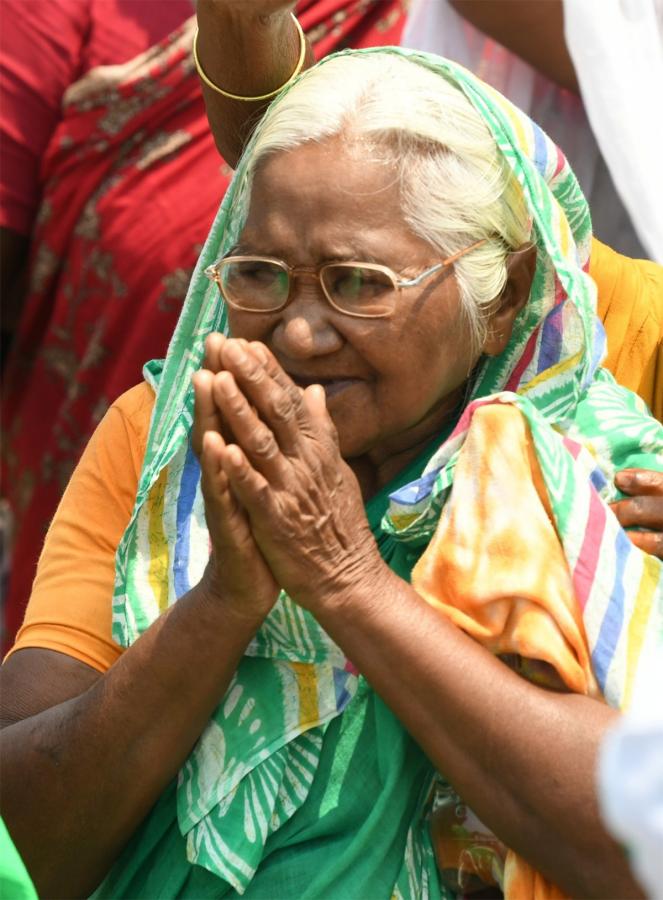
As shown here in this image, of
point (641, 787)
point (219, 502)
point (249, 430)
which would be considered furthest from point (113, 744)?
point (641, 787)

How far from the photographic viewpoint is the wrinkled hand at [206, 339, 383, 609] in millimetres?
2270

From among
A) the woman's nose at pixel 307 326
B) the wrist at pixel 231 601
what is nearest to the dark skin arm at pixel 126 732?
the wrist at pixel 231 601

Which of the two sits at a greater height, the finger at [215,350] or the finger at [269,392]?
the finger at [215,350]

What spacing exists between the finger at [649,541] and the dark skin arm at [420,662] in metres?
0.30

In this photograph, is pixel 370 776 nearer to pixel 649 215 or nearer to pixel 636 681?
pixel 636 681

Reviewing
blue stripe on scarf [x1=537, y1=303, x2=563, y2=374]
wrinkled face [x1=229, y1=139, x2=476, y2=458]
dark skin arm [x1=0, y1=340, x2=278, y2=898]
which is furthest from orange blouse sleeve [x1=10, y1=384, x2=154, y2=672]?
blue stripe on scarf [x1=537, y1=303, x2=563, y2=374]

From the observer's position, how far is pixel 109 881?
264 centimetres

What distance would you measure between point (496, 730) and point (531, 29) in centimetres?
198

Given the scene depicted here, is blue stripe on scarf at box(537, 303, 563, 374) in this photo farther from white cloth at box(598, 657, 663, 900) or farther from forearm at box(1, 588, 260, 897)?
white cloth at box(598, 657, 663, 900)

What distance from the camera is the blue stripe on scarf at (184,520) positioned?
8.73 feet

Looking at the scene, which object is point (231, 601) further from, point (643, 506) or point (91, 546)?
point (643, 506)

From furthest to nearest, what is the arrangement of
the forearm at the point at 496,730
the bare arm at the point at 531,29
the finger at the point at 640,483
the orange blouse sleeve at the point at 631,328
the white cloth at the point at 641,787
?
the bare arm at the point at 531,29 → the orange blouse sleeve at the point at 631,328 → the finger at the point at 640,483 → the forearm at the point at 496,730 → the white cloth at the point at 641,787

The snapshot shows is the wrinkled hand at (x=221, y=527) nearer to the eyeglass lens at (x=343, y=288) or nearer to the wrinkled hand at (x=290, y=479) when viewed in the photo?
the wrinkled hand at (x=290, y=479)

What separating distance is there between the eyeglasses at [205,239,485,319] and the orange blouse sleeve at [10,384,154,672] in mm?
356
